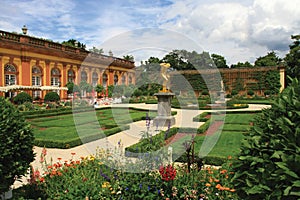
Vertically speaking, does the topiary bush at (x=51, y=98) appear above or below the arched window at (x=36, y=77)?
below

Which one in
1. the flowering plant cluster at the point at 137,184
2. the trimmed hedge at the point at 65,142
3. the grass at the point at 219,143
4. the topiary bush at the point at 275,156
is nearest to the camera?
the topiary bush at the point at 275,156

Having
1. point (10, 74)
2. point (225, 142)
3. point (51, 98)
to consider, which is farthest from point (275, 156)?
point (10, 74)

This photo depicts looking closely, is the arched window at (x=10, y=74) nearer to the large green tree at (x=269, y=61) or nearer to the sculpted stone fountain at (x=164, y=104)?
the sculpted stone fountain at (x=164, y=104)

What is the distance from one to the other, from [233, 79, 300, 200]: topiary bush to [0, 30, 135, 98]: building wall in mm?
16853

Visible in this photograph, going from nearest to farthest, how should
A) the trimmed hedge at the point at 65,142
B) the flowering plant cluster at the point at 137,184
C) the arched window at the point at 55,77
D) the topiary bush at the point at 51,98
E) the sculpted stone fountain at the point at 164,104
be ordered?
the flowering plant cluster at the point at 137,184 → the trimmed hedge at the point at 65,142 → the sculpted stone fountain at the point at 164,104 → the topiary bush at the point at 51,98 → the arched window at the point at 55,77

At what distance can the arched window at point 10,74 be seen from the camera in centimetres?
2216

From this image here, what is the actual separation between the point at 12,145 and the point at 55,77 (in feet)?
Answer: 83.8

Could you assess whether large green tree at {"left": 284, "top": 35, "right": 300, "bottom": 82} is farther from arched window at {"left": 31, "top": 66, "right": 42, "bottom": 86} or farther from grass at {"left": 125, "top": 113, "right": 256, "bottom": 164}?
arched window at {"left": 31, "top": 66, "right": 42, "bottom": 86}

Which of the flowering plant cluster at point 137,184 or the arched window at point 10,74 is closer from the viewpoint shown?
the flowering plant cluster at point 137,184

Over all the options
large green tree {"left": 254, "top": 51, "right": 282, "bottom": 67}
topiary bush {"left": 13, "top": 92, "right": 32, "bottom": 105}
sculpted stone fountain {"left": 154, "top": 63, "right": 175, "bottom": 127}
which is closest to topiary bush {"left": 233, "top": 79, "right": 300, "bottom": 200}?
sculpted stone fountain {"left": 154, "top": 63, "right": 175, "bottom": 127}

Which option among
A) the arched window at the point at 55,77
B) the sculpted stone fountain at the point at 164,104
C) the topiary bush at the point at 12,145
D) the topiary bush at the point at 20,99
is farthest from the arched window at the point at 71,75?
the topiary bush at the point at 12,145

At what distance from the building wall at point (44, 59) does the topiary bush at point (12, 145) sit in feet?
49.7

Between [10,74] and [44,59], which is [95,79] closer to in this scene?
[44,59]

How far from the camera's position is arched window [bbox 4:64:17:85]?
72.7ft
